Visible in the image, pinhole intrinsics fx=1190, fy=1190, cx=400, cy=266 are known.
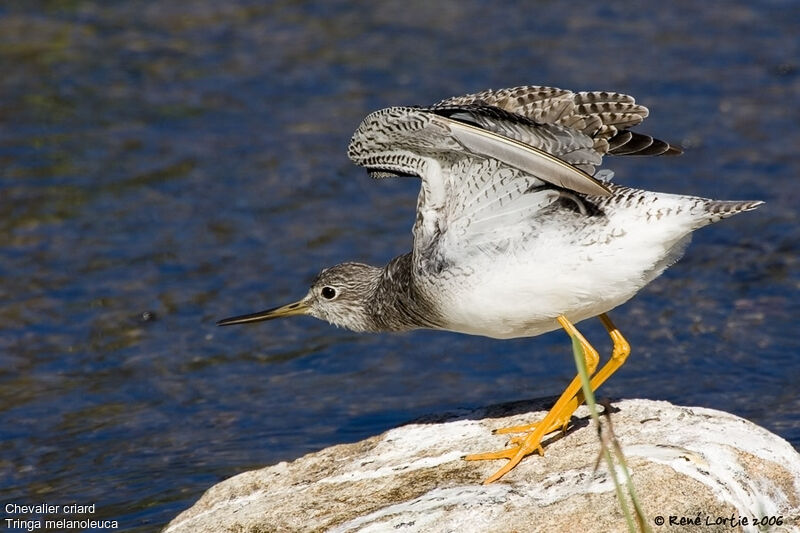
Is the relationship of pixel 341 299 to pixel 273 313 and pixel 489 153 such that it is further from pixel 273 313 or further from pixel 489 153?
pixel 489 153

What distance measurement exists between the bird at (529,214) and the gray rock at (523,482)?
0.86ft

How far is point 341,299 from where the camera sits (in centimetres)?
945

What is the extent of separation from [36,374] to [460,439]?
4947 mm

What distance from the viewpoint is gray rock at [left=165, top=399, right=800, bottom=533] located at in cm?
670

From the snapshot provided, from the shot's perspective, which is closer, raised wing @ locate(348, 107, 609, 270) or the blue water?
raised wing @ locate(348, 107, 609, 270)

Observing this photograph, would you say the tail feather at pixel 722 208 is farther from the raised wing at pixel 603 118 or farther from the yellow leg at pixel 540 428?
the yellow leg at pixel 540 428

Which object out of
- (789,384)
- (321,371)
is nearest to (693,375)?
(789,384)

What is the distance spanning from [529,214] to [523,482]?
175 cm

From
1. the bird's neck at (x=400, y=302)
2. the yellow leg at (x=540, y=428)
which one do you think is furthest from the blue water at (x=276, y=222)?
the yellow leg at (x=540, y=428)

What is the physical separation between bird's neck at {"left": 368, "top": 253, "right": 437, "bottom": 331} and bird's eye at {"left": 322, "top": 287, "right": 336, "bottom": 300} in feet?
1.46

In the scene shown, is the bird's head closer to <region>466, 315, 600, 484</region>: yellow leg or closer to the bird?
the bird

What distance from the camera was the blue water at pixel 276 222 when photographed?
10523 mm

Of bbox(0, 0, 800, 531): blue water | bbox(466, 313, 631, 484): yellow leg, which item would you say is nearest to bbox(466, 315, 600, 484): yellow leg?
bbox(466, 313, 631, 484): yellow leg

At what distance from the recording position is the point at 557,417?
7746 mm
